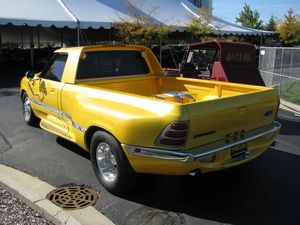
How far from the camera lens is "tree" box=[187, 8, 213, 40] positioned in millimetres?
21438

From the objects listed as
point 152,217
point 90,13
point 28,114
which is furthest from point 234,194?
point 90,13

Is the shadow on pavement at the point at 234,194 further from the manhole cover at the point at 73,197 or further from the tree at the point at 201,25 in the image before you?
the tree at the point at 201,25

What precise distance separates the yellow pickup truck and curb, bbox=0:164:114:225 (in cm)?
55

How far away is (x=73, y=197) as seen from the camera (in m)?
4.33

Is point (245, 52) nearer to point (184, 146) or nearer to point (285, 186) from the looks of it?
point (285, 186)

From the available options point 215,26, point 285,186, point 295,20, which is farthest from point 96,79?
point 295,20

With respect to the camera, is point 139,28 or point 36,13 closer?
point 36,13

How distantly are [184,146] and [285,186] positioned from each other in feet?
5.44

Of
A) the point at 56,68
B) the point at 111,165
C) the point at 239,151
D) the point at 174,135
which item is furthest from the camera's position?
the point at 56,68

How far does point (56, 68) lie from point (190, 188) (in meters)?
2.87

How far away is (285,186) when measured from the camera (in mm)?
4605

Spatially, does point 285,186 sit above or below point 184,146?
below

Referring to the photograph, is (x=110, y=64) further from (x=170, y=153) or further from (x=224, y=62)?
(x=224, y=62)

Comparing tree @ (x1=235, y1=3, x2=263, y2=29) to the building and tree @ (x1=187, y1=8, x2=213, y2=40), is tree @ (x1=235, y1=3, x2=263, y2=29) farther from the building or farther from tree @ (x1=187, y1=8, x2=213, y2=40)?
tree @ (x1=187, y1=8, x2=213, y2=40)
